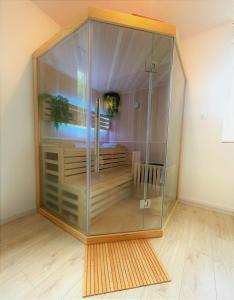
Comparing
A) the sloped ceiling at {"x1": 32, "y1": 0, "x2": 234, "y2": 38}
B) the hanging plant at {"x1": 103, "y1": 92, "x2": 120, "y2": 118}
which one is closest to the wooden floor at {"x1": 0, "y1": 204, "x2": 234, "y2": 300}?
the hanging plant at {"x1": 103, "y1": 92, "x2": 120, "y2": 118}

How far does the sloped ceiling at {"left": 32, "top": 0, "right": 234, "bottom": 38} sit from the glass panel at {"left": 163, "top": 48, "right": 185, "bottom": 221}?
0.59 m

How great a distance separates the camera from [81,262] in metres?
1.13

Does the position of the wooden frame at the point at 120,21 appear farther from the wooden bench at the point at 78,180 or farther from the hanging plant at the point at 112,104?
the wooden bench at the point at 78,180

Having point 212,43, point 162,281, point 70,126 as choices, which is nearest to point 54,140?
point 70,126

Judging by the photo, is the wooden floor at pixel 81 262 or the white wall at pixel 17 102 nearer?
the wooden floor at pixel 81 262

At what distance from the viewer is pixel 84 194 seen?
135 centimetres

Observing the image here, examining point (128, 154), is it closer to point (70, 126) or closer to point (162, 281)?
point (70, 126)

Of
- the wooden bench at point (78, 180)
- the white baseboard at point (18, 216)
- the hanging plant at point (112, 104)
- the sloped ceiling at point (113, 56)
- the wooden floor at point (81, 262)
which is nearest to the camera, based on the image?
the wooden floor at point (81, 262)

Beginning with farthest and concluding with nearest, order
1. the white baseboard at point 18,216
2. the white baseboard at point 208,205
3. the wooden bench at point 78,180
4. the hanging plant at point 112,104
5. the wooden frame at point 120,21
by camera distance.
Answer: the white baseboard at point 208,205, the hanging plant at point 112,104, the white baseboard at point 18,216, the wooden bench at point 78,180, the wooden frame at point 120,21

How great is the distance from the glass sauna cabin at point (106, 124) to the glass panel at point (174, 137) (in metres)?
0.04

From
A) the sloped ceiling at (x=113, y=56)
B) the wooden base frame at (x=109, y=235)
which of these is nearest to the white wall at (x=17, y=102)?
the sloped ceiling at (x=113, y=56)

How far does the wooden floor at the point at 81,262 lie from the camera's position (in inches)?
36.2

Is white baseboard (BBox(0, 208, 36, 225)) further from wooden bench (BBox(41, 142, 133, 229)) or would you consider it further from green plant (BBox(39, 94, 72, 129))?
green plant (BBox(39, 94, 72, 129))

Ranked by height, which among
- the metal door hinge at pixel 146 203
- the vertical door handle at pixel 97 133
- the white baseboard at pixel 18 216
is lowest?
the white baseboard at pixel 18 216
